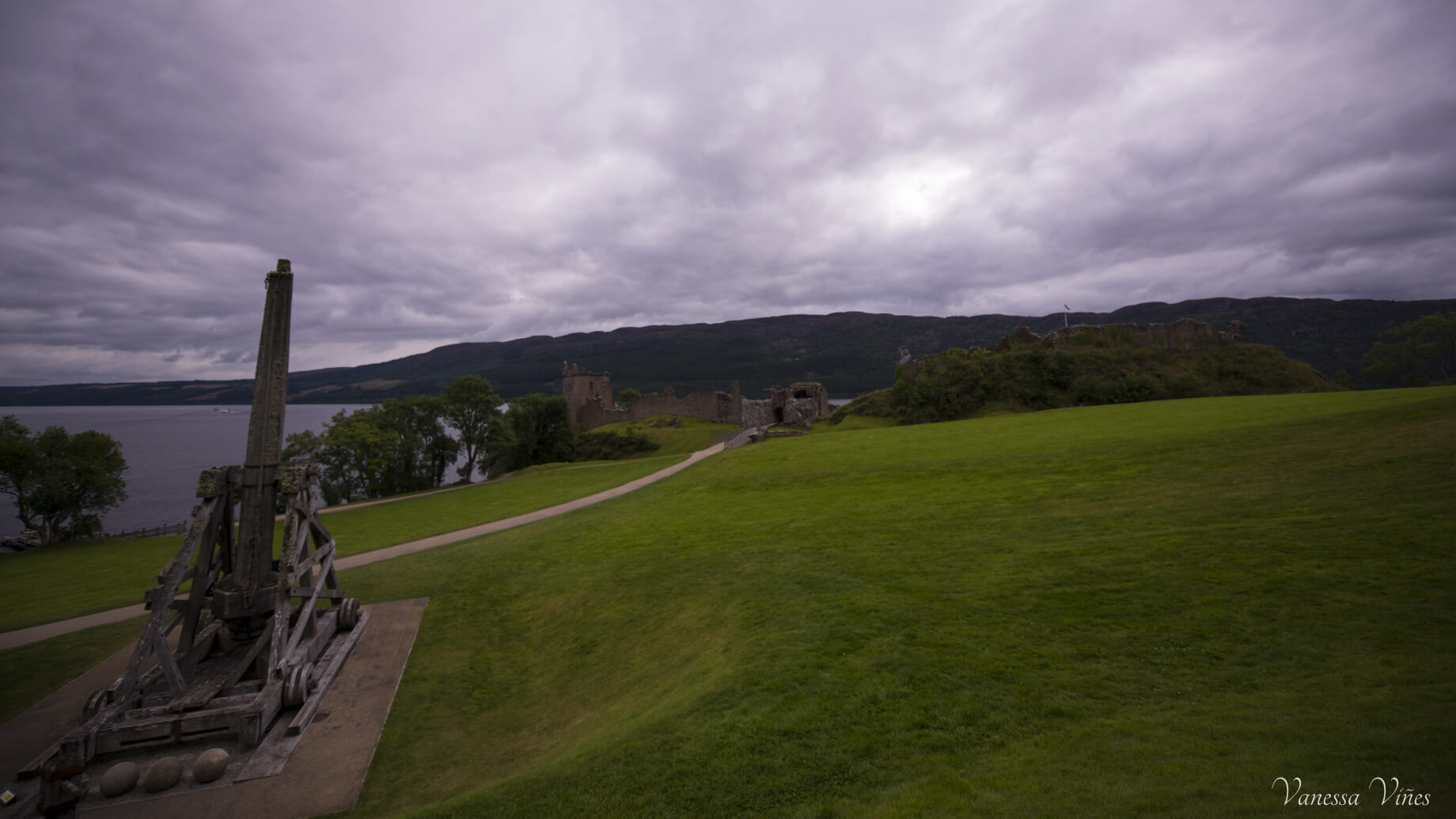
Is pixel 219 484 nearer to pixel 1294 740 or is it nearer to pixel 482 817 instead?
pixel 482 817

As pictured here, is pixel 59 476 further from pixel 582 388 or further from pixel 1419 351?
pixel 1419 351

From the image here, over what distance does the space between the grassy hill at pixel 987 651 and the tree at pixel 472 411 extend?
35.9 meters

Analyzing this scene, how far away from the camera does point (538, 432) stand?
5425 centimetres

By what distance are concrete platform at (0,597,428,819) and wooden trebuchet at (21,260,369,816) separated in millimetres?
283

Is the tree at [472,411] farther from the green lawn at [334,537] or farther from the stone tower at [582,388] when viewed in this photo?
the stone tower at [582,388]

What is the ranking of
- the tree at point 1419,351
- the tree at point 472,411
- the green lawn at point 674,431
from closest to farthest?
the tree at point 1419,351
the tree at point 472,411
the green lawn at point 674,431

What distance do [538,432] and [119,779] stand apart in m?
48.5

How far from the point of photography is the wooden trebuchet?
25.4ft

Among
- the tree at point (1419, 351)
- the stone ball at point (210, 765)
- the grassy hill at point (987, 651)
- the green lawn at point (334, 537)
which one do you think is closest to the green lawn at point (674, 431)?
the green lawn at point (334, 537)

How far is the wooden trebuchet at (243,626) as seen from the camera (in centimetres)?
775

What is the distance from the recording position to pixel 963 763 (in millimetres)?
4863

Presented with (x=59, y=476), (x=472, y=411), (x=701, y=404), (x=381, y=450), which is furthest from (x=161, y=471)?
(x=701, y=404)

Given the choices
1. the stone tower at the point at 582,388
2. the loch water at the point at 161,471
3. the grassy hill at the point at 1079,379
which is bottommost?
the loch water at the point at 161,471

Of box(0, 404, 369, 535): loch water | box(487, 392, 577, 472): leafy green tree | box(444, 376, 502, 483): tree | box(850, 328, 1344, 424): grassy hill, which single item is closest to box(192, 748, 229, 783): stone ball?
box(0, 404, 369, 535): loch water
